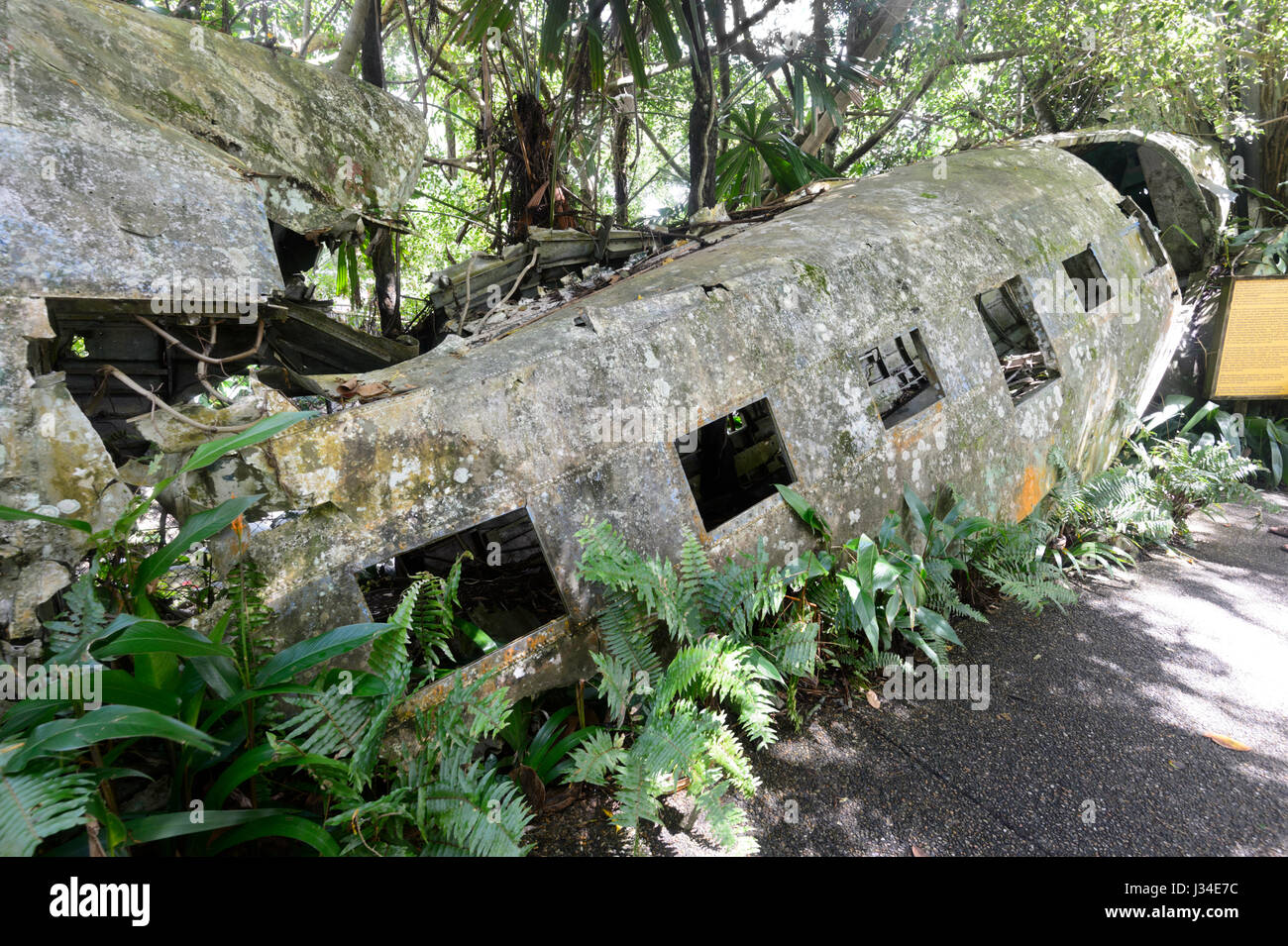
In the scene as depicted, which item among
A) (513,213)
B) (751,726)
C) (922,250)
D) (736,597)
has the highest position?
(513,213)

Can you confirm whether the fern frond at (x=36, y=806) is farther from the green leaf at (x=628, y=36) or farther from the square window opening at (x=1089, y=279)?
the square window opening at (x=1089, y=279)

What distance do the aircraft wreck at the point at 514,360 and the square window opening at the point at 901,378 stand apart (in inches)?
1.3

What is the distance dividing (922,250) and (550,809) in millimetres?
3962

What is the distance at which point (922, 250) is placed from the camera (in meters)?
4.38

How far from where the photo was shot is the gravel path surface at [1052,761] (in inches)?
106

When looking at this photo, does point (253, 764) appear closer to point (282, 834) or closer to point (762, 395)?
Answer: point (282, 834)

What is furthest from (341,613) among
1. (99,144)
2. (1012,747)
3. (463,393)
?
(1012,747)

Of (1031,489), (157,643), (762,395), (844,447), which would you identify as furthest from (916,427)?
(157,643)

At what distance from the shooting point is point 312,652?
225 cm

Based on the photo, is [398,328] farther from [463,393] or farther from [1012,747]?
[1012,747]

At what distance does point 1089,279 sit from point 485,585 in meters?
5.35

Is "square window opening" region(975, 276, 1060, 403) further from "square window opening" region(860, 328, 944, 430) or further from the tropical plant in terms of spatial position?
the tropical plant

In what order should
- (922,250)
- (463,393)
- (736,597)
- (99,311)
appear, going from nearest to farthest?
(99,311) → (463,393) → (736,597) → (922,250)

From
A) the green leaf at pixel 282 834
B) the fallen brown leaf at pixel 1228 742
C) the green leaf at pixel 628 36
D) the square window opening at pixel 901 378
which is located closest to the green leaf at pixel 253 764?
the green leaf at pixel 282 834
